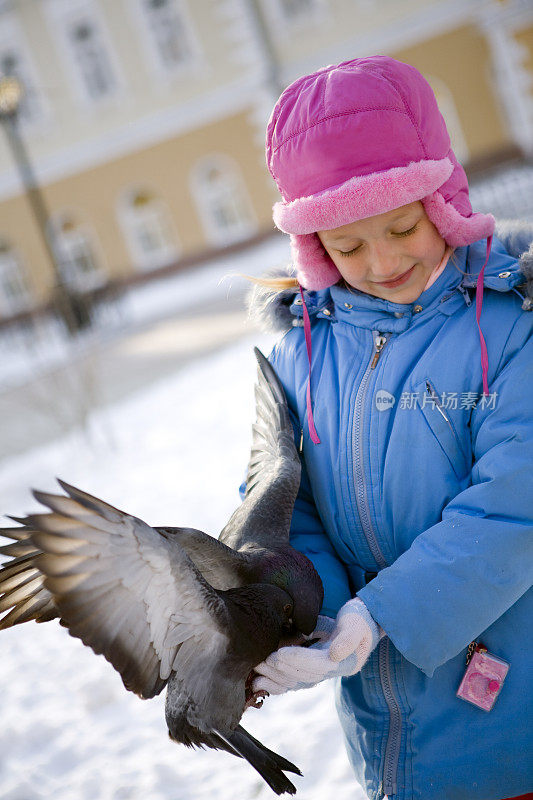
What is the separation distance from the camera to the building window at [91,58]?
21.6 m

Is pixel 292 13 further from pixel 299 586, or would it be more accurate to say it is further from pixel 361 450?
pixel 299 586

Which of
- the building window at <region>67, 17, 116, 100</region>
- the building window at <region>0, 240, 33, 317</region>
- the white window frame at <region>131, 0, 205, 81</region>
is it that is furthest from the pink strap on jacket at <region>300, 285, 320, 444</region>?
the building window at <region>0, 240, 33, 317</region>

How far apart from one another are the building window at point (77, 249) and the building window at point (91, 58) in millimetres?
3736

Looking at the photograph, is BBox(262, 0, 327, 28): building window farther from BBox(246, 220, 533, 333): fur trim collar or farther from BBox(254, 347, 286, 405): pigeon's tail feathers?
BBox(254, 347, 286, 405): pigeon's tail feathers

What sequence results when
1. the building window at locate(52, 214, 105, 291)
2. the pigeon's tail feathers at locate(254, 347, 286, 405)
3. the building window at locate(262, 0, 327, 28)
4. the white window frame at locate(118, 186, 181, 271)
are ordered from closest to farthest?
1. the pigeon's tail feathers at locate(254, 347, 286, 405)
2. the building window at locate(262, 0, 327, 28)
3. the white window frame at locate(118, 186, 181, 271)
4. the building window at locate(52, 214, 105, 291)

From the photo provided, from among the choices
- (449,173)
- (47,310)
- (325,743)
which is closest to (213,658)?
(449,173)

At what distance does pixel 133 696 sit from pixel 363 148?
2458mm

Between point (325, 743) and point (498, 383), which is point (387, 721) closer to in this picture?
point (498, 383)

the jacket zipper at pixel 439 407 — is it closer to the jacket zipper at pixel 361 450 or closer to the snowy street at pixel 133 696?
the jacket zipper at pixel 361 450

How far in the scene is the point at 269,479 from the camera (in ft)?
5.71

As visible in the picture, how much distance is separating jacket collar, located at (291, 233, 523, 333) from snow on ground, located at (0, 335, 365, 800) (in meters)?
1.47

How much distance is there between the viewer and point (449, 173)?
1510 millimetres

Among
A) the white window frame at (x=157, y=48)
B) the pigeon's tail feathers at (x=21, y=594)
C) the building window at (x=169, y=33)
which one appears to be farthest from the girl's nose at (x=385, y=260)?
the building window at (x=169, y=33)

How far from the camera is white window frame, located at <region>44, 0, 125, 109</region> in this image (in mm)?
21391
